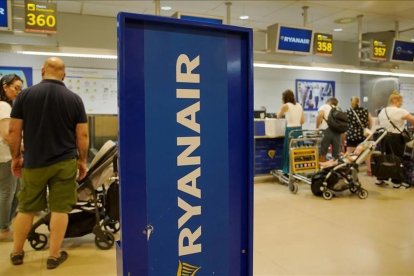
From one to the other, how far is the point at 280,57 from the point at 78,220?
702cm

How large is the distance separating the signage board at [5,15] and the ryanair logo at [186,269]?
4184 mm

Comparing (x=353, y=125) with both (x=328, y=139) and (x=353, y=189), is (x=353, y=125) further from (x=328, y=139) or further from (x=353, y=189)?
(x=353, y=189)

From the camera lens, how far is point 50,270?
106 inches

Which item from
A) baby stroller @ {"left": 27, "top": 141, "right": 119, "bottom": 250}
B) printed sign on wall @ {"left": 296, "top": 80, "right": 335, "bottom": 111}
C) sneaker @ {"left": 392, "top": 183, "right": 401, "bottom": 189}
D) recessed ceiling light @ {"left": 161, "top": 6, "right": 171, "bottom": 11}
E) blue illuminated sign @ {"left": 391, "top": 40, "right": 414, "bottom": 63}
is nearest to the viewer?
baby stroller @ {"left": 27, "top": 141, "right": 119, "bottom": 250}

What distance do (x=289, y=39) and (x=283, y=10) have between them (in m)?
1.08

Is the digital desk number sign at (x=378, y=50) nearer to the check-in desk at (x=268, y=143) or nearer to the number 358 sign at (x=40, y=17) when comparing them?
the check-in desk at (x=268, y=143)

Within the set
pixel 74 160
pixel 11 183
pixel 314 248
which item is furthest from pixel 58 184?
pixel 314 248

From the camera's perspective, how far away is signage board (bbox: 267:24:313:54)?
590 centimetres

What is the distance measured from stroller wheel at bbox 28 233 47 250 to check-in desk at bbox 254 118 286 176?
370cm

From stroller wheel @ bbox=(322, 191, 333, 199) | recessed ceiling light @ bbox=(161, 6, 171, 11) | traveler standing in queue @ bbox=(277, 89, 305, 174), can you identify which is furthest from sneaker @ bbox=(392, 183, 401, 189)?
recessed ceiling light @ bbox=(161, 6, 171, 11)

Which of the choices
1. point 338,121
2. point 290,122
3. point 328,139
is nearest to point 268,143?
point 290,122

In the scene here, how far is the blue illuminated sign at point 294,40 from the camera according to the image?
19.4ft

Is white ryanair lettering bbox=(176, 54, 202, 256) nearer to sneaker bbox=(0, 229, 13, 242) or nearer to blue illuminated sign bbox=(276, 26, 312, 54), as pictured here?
sneaker bbox=(0, 229, 13, 242)

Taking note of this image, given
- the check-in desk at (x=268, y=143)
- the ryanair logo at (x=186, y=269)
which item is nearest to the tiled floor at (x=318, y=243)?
the check-in desk at (x=268, y=143)
